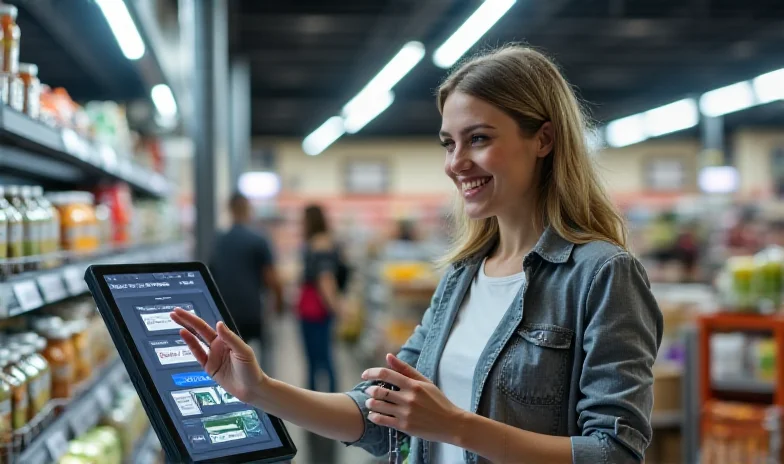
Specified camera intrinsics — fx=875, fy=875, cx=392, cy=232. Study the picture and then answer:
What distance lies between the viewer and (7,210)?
2.15 meters

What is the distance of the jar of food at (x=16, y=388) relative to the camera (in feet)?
6.56

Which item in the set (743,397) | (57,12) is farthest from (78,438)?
(743,397)

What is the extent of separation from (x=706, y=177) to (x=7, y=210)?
716 inches

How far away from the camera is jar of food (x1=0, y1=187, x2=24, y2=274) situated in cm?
212

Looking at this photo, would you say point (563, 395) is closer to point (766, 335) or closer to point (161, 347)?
point (161, 347)

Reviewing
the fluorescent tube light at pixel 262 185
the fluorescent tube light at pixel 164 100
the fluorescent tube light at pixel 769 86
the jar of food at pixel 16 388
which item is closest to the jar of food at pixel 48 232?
the jar of food at pixel 16 388

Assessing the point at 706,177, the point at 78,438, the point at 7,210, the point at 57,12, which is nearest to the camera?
the point at 7,210

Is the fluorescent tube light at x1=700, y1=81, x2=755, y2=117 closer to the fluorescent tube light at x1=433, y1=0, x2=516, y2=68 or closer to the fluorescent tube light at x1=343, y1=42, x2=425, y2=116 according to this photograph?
the fluorescent tube light at x1=343, y1=42, x2=425, y2=116

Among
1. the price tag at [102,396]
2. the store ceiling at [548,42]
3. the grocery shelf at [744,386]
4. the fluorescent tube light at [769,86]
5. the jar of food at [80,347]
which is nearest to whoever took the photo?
the jar of food at [80,347]

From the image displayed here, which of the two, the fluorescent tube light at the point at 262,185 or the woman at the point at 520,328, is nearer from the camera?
the woman at the point at 520,328

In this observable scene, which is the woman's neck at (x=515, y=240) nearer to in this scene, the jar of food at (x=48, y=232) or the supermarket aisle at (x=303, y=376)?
the supermarket aisle at (x=303, y=376)

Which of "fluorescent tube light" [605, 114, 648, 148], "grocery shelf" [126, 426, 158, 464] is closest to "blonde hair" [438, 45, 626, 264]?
"grocery shelf" [126, 426, 158, 464]

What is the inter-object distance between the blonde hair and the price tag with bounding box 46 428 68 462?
132 cm

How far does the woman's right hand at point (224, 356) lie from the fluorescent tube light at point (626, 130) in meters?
16.2
